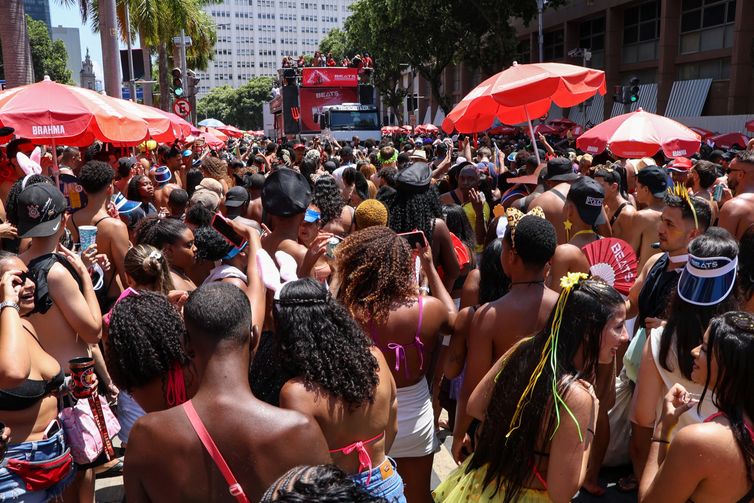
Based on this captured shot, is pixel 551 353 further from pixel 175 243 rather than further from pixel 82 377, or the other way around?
pixel 175 243

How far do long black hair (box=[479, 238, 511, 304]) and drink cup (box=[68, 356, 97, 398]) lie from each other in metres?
2.23

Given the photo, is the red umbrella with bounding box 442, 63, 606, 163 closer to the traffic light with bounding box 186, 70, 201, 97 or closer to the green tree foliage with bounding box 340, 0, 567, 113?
the green tree foliage with bounding box 340, 0, 567, 113

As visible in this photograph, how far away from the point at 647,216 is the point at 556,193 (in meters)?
0.88

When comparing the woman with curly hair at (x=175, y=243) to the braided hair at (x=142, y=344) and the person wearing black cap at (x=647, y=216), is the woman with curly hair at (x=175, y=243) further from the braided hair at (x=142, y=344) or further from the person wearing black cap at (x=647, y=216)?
the person wearing black cap at (x=647, y=216)

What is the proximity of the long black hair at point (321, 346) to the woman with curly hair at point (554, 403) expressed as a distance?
551mm

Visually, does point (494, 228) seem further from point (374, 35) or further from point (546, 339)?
point (374, 35)

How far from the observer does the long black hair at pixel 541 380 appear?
2377 millimetres

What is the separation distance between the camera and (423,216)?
4.77 meters

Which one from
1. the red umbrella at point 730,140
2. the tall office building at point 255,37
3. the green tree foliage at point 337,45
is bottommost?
the red umbrella at point 730,140


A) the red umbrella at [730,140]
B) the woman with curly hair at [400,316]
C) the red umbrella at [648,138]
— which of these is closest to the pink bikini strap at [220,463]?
the woman with curly hair at [400,316]

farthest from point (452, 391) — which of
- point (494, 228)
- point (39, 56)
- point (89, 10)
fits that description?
point (39, 56)

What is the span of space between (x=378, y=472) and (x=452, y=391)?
1905 mm

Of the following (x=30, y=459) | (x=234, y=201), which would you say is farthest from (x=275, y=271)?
(x=234, y=201)

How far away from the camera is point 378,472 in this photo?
2625mm
